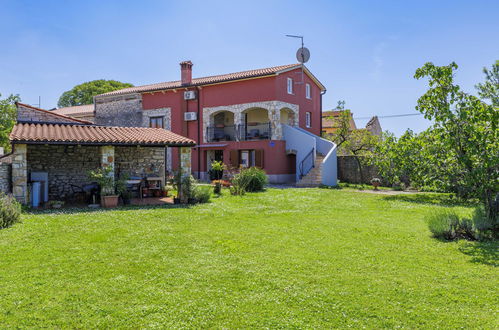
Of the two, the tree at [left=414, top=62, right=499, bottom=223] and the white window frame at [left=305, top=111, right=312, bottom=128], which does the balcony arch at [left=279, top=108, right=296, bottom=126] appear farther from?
the tree at [left=414, top=62, right=499, bottom=223]

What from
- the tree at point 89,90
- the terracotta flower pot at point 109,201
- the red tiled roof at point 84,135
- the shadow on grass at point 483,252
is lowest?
the shadow on grass at point 483,252

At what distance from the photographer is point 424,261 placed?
19.5ft

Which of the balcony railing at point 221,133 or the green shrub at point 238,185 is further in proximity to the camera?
the balcony railing at point 221,133

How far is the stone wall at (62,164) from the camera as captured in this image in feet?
44.1

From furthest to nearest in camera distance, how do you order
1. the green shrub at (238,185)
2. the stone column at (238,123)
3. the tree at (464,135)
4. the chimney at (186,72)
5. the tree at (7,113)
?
1. the tree at (7,113)
2. the chimney at (186,72)
3. the stone column at (238,123)
4. the green shrub at (238,185)
5. the tree at (464,135)

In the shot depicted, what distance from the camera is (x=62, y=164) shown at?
1392 cm

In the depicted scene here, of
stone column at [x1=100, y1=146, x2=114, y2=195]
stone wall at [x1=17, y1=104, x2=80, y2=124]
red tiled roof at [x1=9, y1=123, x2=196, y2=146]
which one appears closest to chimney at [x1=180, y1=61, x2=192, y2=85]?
stone wall at [x1=17, y1=104, x2=80, y2=124]

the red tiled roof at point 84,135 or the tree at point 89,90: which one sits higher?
the tree at point 89,90

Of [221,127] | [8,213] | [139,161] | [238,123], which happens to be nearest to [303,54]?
[238,123]

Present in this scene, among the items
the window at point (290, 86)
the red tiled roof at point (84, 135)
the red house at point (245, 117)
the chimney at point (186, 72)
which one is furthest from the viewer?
the chimney at point (186, 72)

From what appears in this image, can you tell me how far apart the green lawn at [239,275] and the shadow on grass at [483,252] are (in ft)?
0.07

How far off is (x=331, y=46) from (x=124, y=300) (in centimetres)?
1532

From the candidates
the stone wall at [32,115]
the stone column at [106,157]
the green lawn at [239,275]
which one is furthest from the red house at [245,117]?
the green lawn at [239,275]

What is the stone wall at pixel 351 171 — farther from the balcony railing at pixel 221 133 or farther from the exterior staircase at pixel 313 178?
the balcony railing at pixel 221 133
